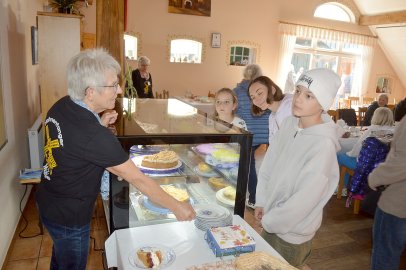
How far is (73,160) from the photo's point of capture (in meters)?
1.53

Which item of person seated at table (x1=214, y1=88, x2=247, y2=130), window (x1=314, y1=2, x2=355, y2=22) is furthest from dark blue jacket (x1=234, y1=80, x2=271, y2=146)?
window (x1=314, y1=2, x2=355, y2=22)

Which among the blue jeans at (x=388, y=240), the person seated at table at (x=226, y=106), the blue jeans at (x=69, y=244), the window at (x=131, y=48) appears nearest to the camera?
the blue jeans at (x=69, y=244)

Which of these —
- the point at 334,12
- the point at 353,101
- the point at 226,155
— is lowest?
the point at 353,101

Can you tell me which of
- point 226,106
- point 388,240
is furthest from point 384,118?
point 388,240

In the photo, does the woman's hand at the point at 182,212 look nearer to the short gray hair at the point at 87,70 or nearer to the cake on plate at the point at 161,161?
the cake on plate at the point at 161,161

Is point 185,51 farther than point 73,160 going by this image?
Yes

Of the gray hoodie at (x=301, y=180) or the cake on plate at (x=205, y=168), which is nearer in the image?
the gray hoodie at (x=301, y=180)

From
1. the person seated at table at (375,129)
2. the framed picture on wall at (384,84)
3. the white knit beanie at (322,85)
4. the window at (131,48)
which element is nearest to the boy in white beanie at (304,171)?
the white knit beanie at (322,85)

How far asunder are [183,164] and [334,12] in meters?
10.6

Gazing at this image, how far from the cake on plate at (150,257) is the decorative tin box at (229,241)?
0.26 m

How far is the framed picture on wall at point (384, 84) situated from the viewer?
11930mm

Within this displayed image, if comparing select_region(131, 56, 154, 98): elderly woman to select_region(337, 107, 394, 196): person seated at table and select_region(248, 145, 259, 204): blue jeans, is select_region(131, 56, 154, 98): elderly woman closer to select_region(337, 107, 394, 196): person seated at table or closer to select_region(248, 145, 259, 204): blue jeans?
select_region(248, 145, 259, 204): blue jeans

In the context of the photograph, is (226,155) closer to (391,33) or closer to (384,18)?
(384,18)

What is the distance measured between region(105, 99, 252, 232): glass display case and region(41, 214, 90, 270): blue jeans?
208 millimetres
